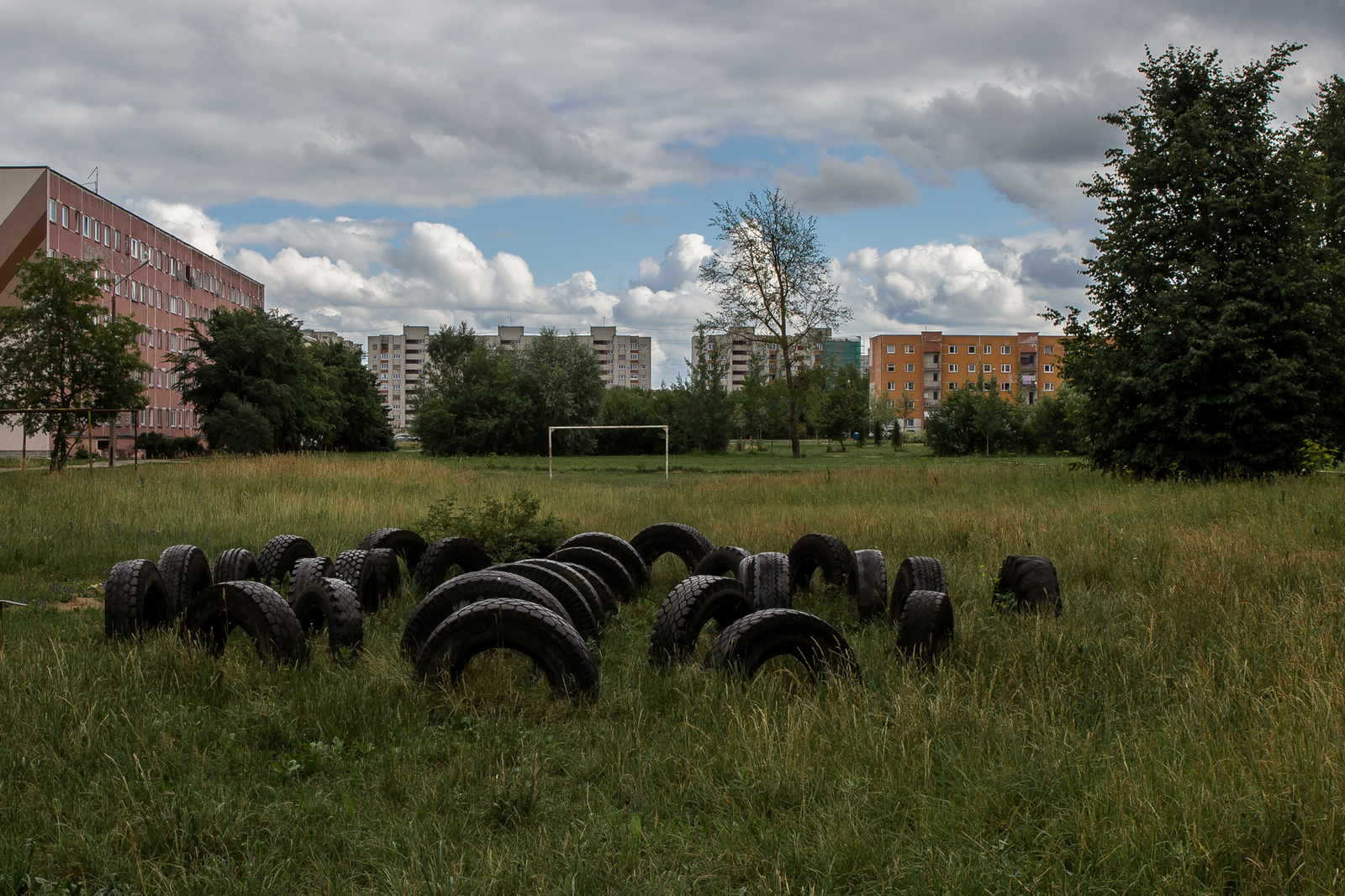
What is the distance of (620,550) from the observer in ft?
31.7

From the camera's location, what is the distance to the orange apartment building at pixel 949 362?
454 feet

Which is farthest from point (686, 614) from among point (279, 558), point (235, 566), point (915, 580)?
point (279, 558)

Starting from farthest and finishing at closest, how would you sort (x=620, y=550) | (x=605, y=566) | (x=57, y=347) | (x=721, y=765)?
(x=57, y=347) < (x=620, y=550) < (x=605, y=566) < (x=721, y=765)

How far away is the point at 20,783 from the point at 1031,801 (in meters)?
4.47

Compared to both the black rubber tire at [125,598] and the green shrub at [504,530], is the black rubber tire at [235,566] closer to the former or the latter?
the black rubber tire at [125,598]

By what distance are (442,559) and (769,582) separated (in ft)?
11.9

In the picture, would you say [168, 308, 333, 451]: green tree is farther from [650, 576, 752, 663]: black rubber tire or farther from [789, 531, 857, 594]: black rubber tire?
[650, 576, 752, 663]: black rubber tire

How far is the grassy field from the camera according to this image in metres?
3.13

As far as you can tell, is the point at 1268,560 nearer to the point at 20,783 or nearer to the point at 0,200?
the point at 20,783

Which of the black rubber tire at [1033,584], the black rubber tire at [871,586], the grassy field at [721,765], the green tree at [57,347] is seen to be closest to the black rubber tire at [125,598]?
the grassy field at [721,765]

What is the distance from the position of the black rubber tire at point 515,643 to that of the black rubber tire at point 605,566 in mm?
3640

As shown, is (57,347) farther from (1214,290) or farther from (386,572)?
(1214,290)

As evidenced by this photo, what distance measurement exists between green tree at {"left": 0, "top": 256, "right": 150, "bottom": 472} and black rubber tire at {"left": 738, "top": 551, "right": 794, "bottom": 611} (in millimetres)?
30954

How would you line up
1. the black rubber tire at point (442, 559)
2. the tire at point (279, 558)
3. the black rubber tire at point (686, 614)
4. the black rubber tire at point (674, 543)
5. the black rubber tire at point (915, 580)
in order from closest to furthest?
the black rubber tire at point (686, 614)
the black rubber tire at point (915, 580)
the black rubber tire at point (442, 559)
the tire at point (279, 558)
the black rubber tire at point (674, 543)
